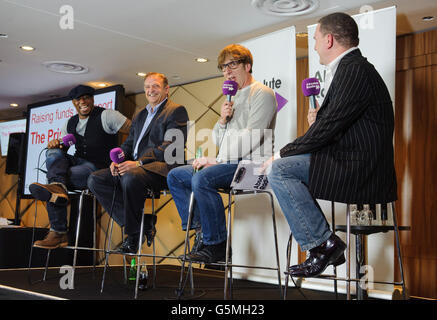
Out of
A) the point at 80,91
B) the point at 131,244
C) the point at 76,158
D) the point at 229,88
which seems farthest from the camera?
the point at 80,91

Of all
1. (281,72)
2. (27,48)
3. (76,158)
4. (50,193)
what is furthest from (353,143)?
(27,48)

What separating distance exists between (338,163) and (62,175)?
6.42 feet

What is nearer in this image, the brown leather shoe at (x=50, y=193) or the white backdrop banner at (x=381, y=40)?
the brown leather shoe at (x=50, y=193)

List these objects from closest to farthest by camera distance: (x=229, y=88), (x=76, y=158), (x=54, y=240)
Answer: (x=229, y=88)
(x=54, y=240)
(x=76, y=158)

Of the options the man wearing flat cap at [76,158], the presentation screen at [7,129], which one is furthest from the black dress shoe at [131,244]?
the presentation screen at [7,129]

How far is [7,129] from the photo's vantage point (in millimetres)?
7477

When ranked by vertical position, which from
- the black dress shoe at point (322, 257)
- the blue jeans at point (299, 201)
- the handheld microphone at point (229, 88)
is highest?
the handheld microphone at point (229, 88)

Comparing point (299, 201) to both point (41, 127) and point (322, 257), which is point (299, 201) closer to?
point (322, 257)

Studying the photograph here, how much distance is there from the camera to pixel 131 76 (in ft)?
18.0

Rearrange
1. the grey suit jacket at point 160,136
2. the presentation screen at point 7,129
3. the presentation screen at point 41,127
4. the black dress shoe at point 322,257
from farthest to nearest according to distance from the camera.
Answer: the presentation screen at point 7,129, the presentation screen at point 41,127, the grey suit jacket at point 160,136, the black dress shoe at point 322,257

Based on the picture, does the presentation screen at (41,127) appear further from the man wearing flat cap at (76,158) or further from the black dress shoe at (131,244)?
the black dress shoe at (131,244)

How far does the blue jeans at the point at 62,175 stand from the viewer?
3.01m

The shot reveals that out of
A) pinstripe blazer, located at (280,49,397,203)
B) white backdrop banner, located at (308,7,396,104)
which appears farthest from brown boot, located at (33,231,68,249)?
white backdrop banner, located at (308,7,396,104)
